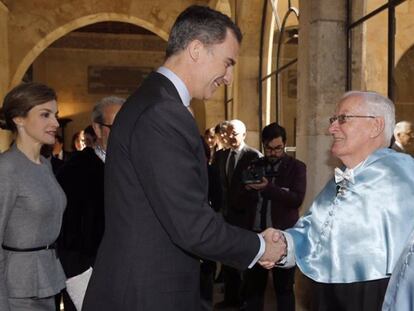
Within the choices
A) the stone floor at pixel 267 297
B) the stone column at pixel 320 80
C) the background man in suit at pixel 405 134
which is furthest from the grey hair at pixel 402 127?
the stone floor at pixel 267 297

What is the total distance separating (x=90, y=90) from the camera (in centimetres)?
1933

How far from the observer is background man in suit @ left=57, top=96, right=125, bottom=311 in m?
2.55

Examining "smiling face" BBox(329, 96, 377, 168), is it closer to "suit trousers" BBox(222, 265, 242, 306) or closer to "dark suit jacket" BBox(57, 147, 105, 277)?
"dark suit jacket" BBox(57, 147, 105, 277)

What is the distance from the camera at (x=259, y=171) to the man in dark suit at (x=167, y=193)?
236 cm

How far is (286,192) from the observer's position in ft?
13.7

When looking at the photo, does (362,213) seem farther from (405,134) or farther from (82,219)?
(405,134)

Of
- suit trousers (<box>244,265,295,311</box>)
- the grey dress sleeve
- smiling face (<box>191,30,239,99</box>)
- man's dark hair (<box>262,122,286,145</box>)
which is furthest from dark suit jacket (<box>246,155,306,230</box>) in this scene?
smiling face (<box>191,30,239,99</box>)

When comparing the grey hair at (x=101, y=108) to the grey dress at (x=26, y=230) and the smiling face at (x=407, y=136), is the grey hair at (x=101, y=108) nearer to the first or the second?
the grey dress at (x=26, y=230)

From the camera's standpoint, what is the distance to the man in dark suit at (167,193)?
62.0 inches

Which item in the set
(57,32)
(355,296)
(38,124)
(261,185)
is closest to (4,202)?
(38,124)

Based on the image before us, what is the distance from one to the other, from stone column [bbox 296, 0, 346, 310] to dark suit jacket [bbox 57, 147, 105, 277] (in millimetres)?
2694

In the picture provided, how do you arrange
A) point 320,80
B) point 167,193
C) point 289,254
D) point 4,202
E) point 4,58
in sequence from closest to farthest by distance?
point 167,193 < point 4,202 < point 289,254 < point 320,80 < point 4,58

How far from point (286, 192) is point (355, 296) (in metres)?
1.86

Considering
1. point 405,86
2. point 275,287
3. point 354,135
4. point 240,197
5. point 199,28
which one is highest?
point 405,86
